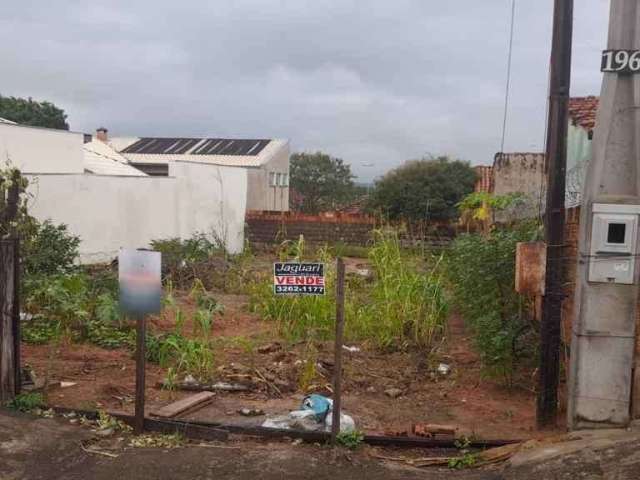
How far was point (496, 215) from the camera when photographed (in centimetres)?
1362

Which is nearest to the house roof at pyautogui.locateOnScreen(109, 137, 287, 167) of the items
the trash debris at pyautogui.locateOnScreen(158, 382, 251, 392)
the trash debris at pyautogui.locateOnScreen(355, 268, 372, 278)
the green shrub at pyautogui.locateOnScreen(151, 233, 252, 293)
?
the green shrub at pyautogui.locateOnScreen(151, 233, 252, 293)

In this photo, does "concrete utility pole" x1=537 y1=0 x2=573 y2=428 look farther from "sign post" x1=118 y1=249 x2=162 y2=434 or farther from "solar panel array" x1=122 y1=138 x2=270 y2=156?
"solar panel array" x1=122 y1=138 x2=270 y2=156

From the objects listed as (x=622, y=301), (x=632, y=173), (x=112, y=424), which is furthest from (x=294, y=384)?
(x=632, y=173)

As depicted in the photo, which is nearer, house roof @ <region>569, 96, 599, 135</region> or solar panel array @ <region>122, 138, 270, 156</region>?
house roof @ <region>569, 96, 599, 135</region>

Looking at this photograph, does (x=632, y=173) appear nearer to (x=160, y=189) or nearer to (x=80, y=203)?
(x=80, y=203)

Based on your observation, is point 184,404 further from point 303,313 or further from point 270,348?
point 303,313

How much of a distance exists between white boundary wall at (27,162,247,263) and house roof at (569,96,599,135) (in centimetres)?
982

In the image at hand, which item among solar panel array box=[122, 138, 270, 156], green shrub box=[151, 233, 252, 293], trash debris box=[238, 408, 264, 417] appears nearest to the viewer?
trash debris box=[238, 408, 264, 417]

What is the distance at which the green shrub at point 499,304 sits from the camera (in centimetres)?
675

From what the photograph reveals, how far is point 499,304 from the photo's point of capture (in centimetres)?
718

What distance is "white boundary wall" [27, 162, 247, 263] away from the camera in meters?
15.4

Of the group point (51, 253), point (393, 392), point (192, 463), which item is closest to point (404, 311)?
point (393, 392)

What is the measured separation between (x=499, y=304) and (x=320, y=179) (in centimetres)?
4031

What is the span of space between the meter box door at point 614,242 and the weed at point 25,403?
183 inches
